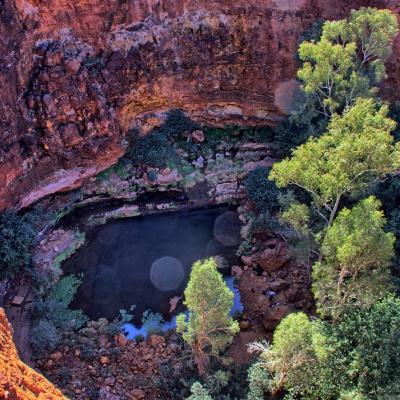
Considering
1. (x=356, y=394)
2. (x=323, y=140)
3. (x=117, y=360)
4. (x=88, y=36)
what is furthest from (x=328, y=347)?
(x=88, y=36)

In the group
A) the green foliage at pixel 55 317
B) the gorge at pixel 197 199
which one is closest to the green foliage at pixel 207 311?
the gorge at pixel 197 199

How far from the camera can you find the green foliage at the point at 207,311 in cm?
1249

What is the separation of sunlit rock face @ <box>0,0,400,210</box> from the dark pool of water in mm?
2894

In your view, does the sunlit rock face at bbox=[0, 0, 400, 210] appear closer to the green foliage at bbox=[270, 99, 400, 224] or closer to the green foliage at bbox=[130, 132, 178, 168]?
the green foliage at bbox=[130, 132, 178, 168]

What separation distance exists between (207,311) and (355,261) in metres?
4.10

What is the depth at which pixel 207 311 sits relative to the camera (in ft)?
42.7

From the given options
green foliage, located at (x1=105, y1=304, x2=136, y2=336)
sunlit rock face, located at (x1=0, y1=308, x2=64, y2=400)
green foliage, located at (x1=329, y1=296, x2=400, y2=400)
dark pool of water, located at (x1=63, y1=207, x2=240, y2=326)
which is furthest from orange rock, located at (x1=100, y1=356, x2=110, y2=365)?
green foliage, located at (x1=329, y1=296, x2=400, y2=400)

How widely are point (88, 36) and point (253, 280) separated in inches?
446

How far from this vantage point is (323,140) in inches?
546

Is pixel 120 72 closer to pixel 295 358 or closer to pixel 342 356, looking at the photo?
pixel 295 358

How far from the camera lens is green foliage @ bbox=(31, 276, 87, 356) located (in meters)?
15.4

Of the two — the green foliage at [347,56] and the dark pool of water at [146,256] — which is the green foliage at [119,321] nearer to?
the dark pool of water at [146,256]

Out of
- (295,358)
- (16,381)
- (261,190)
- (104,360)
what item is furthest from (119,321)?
(16,381)

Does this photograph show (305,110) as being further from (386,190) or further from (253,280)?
(253,280)
